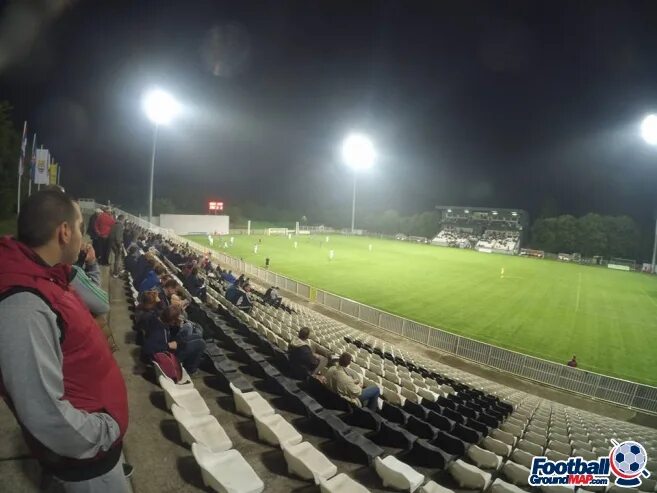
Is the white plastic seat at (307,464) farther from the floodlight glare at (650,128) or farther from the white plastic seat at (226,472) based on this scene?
the floodlight glare at (650,128)

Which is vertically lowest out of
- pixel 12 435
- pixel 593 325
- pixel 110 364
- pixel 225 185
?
pixel 593 325

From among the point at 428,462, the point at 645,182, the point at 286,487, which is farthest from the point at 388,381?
the point at 645,182

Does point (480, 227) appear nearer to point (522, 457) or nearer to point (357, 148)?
point (357, 148)

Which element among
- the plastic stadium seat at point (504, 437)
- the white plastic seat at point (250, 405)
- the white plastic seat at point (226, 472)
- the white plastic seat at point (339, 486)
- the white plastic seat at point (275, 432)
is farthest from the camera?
the plastic stadium seat at point (504, 437)

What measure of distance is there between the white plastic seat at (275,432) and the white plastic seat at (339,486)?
0.82 metres

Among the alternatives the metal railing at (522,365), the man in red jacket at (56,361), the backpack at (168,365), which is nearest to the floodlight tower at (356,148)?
the metal railing at (522,365)

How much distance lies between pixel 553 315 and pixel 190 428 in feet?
87.8

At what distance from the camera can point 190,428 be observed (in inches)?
162

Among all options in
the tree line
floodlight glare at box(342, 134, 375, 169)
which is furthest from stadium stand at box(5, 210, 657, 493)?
the tree line

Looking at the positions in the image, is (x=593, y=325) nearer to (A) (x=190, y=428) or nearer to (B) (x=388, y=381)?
(B) (x=388, y=381)

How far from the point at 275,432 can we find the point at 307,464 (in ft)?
2.27

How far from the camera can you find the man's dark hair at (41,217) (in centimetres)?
181

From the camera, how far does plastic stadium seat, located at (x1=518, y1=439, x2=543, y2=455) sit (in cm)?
641

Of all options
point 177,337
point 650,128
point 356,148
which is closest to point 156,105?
point 177,337
